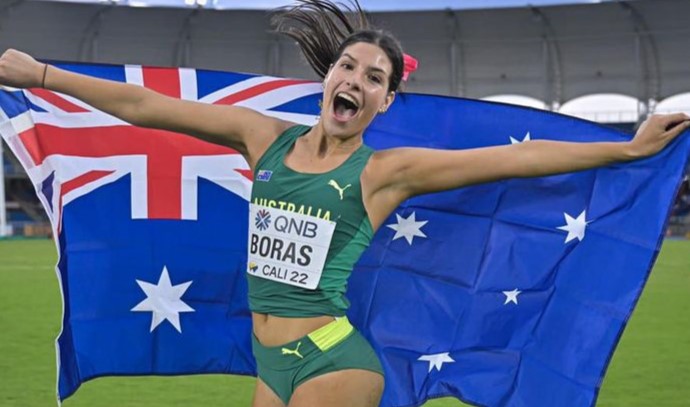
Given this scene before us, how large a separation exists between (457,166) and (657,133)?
772mm

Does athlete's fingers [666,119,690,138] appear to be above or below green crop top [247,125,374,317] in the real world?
above

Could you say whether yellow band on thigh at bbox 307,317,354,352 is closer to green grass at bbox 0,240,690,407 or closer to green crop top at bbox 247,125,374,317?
green crop top at bbox 247,125,374,317

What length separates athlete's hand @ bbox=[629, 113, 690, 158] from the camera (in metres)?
3.37

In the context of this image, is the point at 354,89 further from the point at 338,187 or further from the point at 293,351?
the point at 293,351

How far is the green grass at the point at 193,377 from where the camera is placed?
6438 mm

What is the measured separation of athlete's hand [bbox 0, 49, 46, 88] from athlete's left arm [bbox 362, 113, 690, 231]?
1.13m

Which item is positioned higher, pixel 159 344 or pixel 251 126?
pixel 251 126

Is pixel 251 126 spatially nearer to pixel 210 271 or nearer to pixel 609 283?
pixel 210 271

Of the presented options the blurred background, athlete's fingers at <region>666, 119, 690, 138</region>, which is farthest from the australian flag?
the blurred background

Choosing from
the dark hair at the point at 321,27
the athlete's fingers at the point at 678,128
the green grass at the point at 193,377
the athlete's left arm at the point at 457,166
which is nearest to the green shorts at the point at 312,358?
the athlete's left arm at the point at 457,166

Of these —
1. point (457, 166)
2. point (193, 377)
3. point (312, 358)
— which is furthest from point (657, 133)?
point (193, 377)

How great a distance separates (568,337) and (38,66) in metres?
2.33

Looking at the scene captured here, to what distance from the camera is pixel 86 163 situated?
441cm

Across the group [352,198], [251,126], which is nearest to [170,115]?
[251,126]
